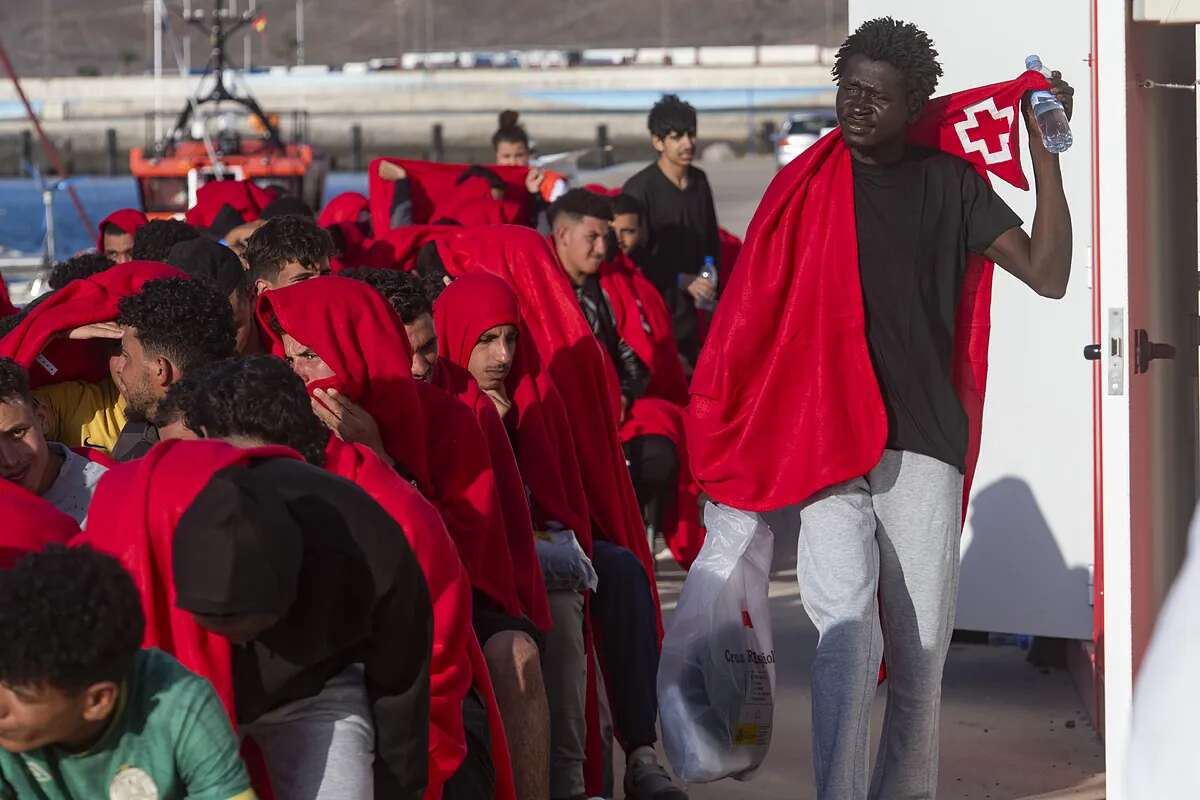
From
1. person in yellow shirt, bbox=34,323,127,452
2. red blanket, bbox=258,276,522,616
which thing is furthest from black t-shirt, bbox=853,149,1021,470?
person in yellow shirt, bbox=34,323,127,452

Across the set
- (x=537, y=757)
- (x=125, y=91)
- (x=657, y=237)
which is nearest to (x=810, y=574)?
(x=537, y=757)

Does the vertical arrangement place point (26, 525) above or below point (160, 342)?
below

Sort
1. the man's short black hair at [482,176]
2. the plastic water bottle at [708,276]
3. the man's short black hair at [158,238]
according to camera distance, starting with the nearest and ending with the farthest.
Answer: the man's short black hair at [158,238], the man's short black hair at [482,176], the plastic water bottle at [708,276]

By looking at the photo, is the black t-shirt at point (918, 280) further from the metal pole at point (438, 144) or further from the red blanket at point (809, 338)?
the metal pole at point (438, 144)

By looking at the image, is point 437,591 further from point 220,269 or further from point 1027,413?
point 1027,413

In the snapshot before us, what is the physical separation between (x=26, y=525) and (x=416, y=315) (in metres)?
1.64

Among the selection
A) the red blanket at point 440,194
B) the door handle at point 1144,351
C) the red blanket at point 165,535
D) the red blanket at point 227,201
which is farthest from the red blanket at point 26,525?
the red blanket at point 227,201

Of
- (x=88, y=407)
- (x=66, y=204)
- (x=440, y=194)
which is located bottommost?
(x=88, y=407)

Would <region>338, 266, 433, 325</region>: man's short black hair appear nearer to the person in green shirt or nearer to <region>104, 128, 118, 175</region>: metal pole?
the person in green shirt

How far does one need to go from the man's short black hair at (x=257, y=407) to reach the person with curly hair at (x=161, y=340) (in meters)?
1.00

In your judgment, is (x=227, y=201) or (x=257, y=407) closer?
Answer: (x=257, y=407)

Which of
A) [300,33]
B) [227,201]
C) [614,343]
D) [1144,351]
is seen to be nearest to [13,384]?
[1144,351]

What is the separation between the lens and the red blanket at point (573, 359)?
17.8 ft

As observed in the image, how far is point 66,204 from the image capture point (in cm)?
5784
